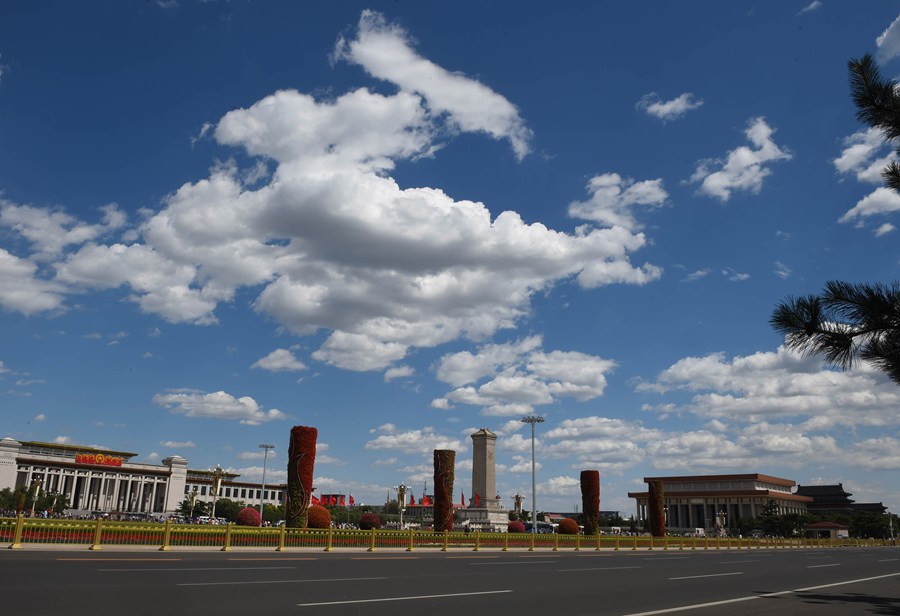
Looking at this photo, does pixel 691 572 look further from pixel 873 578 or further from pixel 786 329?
pixel 786 329

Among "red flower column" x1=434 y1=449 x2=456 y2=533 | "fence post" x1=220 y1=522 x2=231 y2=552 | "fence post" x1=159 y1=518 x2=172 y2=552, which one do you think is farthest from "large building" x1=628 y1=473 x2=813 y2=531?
"fence post" x1=159 y1=518 x2=172 y2=552

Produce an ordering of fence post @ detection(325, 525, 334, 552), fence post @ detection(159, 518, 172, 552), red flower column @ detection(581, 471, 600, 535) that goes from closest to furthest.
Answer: fence post @ detection(159, 518, 172, 552), fence post @ detection(325, 525, 334, 552), red flower column @ detection(581, 471, 600, 535)

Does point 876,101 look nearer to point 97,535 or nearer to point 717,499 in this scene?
point 97,535

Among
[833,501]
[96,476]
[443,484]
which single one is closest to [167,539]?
[443,484]

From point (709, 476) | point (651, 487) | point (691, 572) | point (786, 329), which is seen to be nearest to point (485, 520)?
point (651, 487)

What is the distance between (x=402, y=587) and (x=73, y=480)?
Result: 5361 inches

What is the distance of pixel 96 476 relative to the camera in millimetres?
128625

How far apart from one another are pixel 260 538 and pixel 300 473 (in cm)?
618

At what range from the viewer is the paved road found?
9.54 metres

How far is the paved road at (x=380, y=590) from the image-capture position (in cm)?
954

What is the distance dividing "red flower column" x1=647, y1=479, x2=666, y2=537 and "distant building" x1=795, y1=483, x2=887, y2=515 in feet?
465

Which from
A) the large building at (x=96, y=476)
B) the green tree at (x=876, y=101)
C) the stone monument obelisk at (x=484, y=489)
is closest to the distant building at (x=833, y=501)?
the stone monument obelisk at (x=484, y=489)

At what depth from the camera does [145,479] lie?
136 metres

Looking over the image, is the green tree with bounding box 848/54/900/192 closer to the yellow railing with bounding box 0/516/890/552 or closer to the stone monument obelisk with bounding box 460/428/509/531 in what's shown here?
the yellow railing with bounding box 0/516/890/552
